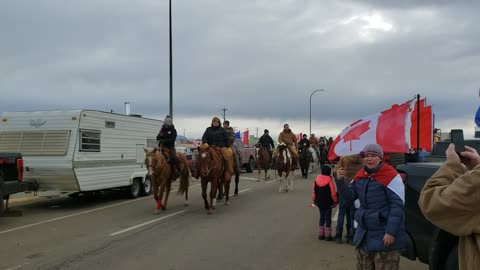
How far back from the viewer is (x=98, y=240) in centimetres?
891

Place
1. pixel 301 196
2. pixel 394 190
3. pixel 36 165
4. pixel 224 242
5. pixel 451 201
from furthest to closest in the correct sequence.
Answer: pixel 301 196
pixel 36 165
pixel 224 242
pixel 394 190
pixel 451 201

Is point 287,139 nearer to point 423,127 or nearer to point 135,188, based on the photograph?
point 135,188

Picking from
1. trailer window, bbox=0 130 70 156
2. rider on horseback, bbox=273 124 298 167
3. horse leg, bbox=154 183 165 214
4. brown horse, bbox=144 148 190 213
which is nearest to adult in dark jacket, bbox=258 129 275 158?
rider on horseback, bbox=273 124 298 167

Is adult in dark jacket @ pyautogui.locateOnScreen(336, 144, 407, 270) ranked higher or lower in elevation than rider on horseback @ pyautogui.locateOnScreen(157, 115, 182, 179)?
lower

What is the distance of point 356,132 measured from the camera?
7.20m

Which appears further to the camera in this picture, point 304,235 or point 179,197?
point 179,197

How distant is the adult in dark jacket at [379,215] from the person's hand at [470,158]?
183 cm

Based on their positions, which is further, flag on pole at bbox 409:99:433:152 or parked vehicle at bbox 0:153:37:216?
parked vehicle at bbox 0:153:37:216

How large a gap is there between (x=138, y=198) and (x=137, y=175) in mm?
811

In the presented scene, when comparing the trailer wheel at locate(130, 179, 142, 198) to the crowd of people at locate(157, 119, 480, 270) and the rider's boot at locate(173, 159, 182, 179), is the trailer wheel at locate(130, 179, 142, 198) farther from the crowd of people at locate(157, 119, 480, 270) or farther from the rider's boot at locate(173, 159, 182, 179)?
the crowd of people at locate(157, 119, 480, 270)

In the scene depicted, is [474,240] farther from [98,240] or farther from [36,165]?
[36,165]

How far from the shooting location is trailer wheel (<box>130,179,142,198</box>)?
15945 mm

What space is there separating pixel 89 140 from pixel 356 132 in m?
9.02

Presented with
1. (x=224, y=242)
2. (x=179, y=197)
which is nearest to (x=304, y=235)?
(x=224, y=242)
